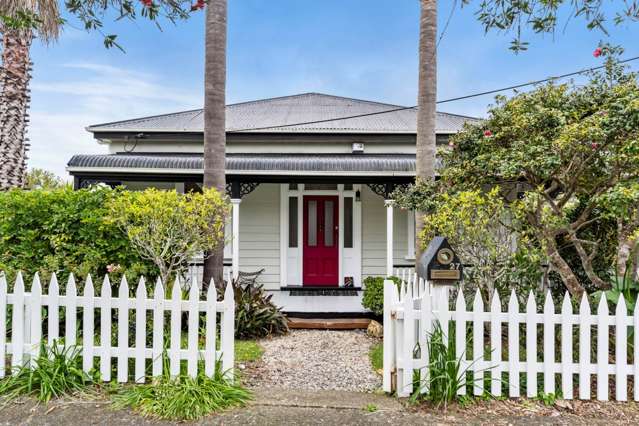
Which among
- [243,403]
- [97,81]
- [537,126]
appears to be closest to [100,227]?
[243,403]

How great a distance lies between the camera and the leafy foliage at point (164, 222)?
4.61 meters

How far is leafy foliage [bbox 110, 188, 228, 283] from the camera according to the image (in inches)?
182

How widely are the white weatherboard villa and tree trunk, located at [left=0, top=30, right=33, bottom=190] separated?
3.47ft

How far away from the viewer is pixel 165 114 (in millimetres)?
12359

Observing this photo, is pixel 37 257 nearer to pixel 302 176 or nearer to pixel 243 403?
pixel 243 403

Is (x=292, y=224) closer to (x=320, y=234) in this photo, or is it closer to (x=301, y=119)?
(x=320, y=234)

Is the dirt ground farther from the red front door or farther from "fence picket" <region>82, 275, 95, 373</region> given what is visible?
the red front door

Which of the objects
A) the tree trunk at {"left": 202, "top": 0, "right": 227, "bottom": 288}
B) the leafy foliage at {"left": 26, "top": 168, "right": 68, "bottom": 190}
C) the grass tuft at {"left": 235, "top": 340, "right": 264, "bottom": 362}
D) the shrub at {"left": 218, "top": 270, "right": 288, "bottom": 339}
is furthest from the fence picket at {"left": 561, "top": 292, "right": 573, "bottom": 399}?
the leafy foliage at {"left": 26, "top": 168, "right": 68, "bottom": 190}

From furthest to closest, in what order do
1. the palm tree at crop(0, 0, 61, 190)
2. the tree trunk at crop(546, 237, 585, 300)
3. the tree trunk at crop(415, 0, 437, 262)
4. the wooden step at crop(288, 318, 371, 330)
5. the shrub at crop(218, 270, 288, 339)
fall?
1. the palm tree at crop(0, 0, 61, 190)
2. the wooden step at crop(288, 318, 371, 330)
3. the tree trunk at crop(415, 0, 437, 262)
4. the shrub at crop(218, 270, 288, 339)
5. the tree trunk at crop(546, 237, 585, 300)

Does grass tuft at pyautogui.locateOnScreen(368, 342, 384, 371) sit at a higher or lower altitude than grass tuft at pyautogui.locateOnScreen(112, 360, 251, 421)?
lower

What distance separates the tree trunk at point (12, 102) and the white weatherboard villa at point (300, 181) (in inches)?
41.6

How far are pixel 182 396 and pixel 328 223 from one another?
6568 mm

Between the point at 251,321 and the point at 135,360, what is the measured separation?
7.37 feet

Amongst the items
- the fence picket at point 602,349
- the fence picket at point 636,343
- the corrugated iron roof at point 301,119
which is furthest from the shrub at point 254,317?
the corrugated iron roof at point 301,119
